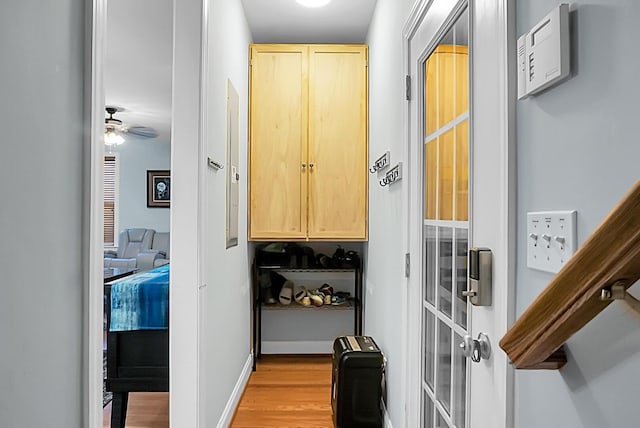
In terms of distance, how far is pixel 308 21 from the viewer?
355 cm

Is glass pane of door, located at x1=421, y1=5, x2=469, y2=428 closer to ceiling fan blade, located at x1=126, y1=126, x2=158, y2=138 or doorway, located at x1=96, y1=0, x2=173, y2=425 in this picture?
doorway, located at x1=96, y1=0, x2=173, y2=425

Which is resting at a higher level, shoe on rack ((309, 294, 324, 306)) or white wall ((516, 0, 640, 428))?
white wall ((516, 0, 640, 428))

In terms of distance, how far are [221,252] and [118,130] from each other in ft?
14.9

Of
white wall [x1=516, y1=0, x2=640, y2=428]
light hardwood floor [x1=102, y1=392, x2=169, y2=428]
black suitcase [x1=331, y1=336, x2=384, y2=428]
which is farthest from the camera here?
light hardwood floor [x1=102, y1=392, x2=169, y2=428]

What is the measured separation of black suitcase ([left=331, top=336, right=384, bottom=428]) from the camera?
2.69 meters

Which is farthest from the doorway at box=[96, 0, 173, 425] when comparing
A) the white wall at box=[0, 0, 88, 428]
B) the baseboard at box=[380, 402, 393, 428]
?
the baseboard at box=[380, 402, 393, 428]

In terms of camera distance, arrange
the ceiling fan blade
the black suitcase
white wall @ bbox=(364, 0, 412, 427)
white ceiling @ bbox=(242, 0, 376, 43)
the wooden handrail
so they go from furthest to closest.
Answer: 1. the ceiling fan blade
2. white ceiling @ bbox=(242, 0, 376, 43)
3. the black suitcase
4. white wall @ bbox=(364, 0, 412, 427)
5. the wooden handrail

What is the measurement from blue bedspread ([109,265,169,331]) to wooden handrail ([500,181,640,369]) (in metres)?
2.22

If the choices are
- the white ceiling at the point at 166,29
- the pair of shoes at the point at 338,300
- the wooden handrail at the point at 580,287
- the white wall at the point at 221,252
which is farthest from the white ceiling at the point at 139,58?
the wooden handrail at the point at 580,287

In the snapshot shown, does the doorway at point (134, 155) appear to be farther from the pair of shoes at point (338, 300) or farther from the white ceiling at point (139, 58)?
the pair of shoes at point (338, 300)

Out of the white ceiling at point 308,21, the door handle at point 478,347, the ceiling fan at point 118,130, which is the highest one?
the white ceiling at point 308,21

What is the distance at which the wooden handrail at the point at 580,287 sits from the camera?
0.52 metres

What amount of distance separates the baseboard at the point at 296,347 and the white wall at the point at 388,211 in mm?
894

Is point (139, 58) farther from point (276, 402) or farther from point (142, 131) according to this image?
point (142, 131)
